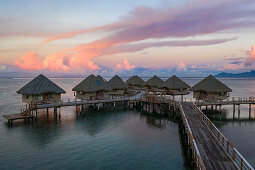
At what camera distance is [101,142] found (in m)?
20.5

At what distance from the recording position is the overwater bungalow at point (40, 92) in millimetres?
30788

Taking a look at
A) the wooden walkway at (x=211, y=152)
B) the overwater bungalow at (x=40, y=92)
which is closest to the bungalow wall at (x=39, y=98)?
the overwater bungalow at (x=40, y=92)

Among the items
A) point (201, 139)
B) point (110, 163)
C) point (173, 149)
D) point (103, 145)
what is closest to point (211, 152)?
point (201, 139)

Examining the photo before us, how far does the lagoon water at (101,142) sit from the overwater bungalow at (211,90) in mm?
6676

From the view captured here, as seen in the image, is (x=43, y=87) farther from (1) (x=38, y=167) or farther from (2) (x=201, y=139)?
(2) (x=201, y=139)

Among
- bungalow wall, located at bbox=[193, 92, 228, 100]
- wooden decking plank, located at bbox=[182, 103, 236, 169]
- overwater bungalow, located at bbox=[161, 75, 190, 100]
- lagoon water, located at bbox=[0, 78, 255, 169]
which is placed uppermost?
overwater bungalow, located at bbox=[161, 75, 190, 100]

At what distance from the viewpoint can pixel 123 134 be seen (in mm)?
23297

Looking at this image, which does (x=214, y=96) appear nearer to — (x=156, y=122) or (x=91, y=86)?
(x=156, y=122)

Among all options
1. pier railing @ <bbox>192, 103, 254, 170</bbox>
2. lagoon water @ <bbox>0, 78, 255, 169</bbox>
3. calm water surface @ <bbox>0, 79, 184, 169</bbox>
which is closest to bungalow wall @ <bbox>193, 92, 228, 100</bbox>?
lagoon water @ <bbox>0, 78, 255, 169</bbox>

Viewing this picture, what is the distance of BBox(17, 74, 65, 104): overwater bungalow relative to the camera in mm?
30788

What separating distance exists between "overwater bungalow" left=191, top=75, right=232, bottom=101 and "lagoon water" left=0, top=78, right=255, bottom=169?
21.9 feet

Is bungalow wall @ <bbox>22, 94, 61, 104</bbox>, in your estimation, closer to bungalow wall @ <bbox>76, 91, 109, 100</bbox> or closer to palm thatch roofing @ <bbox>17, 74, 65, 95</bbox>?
palm thatch roofing @ <bbox>17, 74, 65, 95</bbox>

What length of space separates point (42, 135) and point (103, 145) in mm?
8385

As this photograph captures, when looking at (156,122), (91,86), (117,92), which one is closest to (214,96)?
(156,122)
